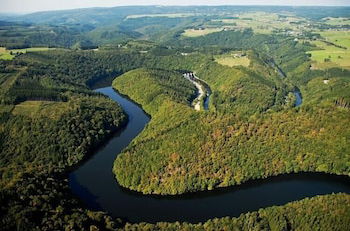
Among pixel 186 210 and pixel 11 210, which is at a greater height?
pixel 11 210

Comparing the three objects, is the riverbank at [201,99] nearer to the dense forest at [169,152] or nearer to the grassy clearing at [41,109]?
the dense forest at [169,152]

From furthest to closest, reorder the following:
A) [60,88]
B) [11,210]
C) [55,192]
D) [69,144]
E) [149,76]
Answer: [149,76], [60,88], [69,144], [55,192], [11,210]

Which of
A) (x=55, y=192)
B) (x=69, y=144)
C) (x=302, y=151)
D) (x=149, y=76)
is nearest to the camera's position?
(x=55, y=192)

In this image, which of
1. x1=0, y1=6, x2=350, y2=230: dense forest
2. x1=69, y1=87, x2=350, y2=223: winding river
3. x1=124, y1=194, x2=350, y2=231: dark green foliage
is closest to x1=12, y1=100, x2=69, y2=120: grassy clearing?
x1=0, y1=6, x2=350, y2=230: dense forest

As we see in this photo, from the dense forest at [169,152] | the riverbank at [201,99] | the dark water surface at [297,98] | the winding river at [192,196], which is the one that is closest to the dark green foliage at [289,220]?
the dense forest at [169,152]

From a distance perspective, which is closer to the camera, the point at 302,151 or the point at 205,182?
the point at 205,182

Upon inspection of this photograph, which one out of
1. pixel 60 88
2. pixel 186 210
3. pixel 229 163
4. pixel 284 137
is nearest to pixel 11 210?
pixel 186 210

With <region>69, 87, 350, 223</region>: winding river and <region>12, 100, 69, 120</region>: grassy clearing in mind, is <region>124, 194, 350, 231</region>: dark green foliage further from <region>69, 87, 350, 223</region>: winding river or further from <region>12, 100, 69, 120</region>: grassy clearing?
<region>12, 100, 69, 120</region>: grassy clearing

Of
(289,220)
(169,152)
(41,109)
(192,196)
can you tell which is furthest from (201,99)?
(289,220)

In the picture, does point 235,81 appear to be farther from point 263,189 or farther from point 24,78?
point 24,78
